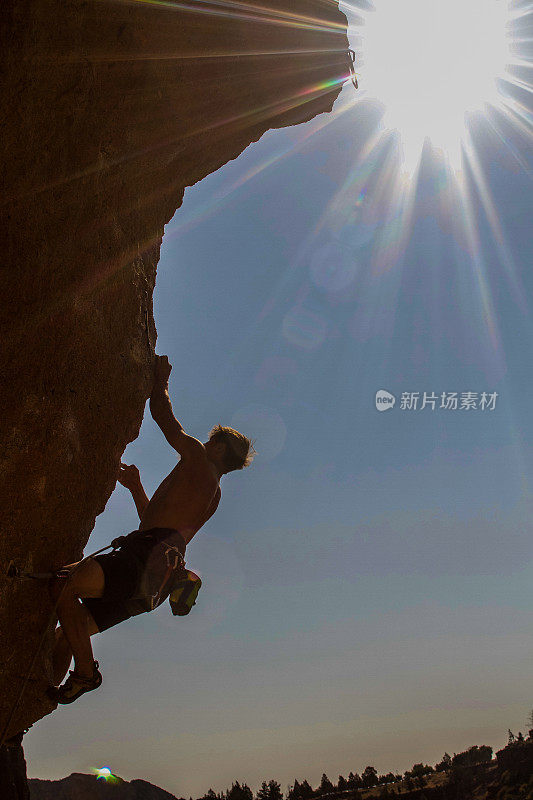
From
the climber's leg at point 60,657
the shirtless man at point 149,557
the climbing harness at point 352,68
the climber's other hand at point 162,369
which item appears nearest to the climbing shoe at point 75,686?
the shirtless man at point 149,557

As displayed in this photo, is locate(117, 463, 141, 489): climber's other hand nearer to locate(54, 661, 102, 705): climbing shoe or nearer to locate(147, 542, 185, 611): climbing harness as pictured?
locate(147, 542, 185, 611): climbing harness

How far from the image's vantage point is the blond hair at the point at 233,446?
4.17 meters

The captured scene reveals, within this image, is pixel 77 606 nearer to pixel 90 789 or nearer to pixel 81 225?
pixel 81 225

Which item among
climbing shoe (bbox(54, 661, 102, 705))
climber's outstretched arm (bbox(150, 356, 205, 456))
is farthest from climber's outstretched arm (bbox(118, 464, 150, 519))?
climbing shoe (bbox(54, 661, 102, 705))

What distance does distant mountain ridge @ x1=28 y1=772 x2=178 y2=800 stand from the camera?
10445 millimetres

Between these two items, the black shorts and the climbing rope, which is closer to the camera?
the climbing rope

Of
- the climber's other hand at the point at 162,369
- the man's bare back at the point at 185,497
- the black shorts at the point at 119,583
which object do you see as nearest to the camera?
the black shorts at the point at 119,583

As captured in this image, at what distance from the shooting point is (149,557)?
346 centimetres

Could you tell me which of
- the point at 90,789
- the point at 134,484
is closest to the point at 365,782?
the point at 90,789

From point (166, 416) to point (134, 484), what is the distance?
746 mm

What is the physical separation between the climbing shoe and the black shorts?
283mm

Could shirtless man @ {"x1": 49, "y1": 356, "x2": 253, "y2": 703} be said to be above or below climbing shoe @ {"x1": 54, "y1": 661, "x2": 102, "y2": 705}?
above

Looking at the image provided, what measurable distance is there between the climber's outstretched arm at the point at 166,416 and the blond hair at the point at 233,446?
0.23 m

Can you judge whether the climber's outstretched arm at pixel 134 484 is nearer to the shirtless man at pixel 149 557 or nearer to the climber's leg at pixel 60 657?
the shirtless man at pixel 149 557
